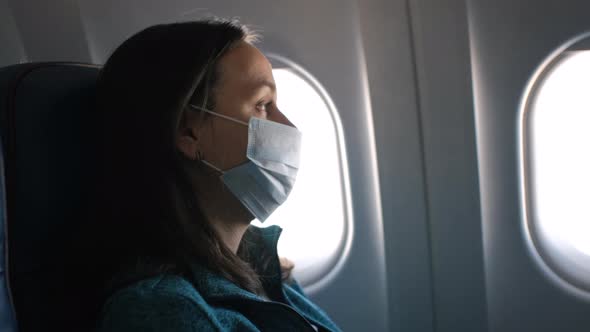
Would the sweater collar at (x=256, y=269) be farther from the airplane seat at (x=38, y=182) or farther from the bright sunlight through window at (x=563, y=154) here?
the bright sunlight through window at (x=563, y=154)

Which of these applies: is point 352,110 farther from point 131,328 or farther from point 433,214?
point 131,328

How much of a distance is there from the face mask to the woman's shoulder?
35cm

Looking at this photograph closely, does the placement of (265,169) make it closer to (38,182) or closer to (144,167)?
(144,167)

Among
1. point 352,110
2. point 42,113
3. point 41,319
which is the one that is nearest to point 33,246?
point 41,319

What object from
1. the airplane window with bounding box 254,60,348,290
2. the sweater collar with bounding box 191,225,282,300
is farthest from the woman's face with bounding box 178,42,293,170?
the airplane window with bounding box 254,60,348,290

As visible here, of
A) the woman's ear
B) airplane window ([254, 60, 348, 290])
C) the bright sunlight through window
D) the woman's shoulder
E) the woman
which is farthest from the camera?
airplane window ([254, 60, 348, 290])

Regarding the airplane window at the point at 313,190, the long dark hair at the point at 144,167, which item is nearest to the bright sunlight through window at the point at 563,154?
A: the airplane window at the point at 313,190

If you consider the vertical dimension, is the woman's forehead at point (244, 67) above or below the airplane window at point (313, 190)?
above

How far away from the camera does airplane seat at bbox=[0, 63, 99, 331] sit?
102 centimetres

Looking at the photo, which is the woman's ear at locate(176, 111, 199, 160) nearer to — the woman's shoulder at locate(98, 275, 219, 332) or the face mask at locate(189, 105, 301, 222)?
the face mask at locate(189, 105, 301, 222)

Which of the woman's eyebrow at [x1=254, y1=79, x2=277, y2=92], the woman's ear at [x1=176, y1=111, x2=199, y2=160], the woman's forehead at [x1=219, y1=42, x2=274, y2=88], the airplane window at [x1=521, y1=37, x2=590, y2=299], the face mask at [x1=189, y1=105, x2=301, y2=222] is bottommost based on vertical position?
the airplane window at [x1=521, y1=37, x2=590, y2=299]

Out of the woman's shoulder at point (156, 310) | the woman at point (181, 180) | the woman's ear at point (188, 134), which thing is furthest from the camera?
the woman's ear at point (188, 134)

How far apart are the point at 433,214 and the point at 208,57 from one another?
1.26m

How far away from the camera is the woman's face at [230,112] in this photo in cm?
126
